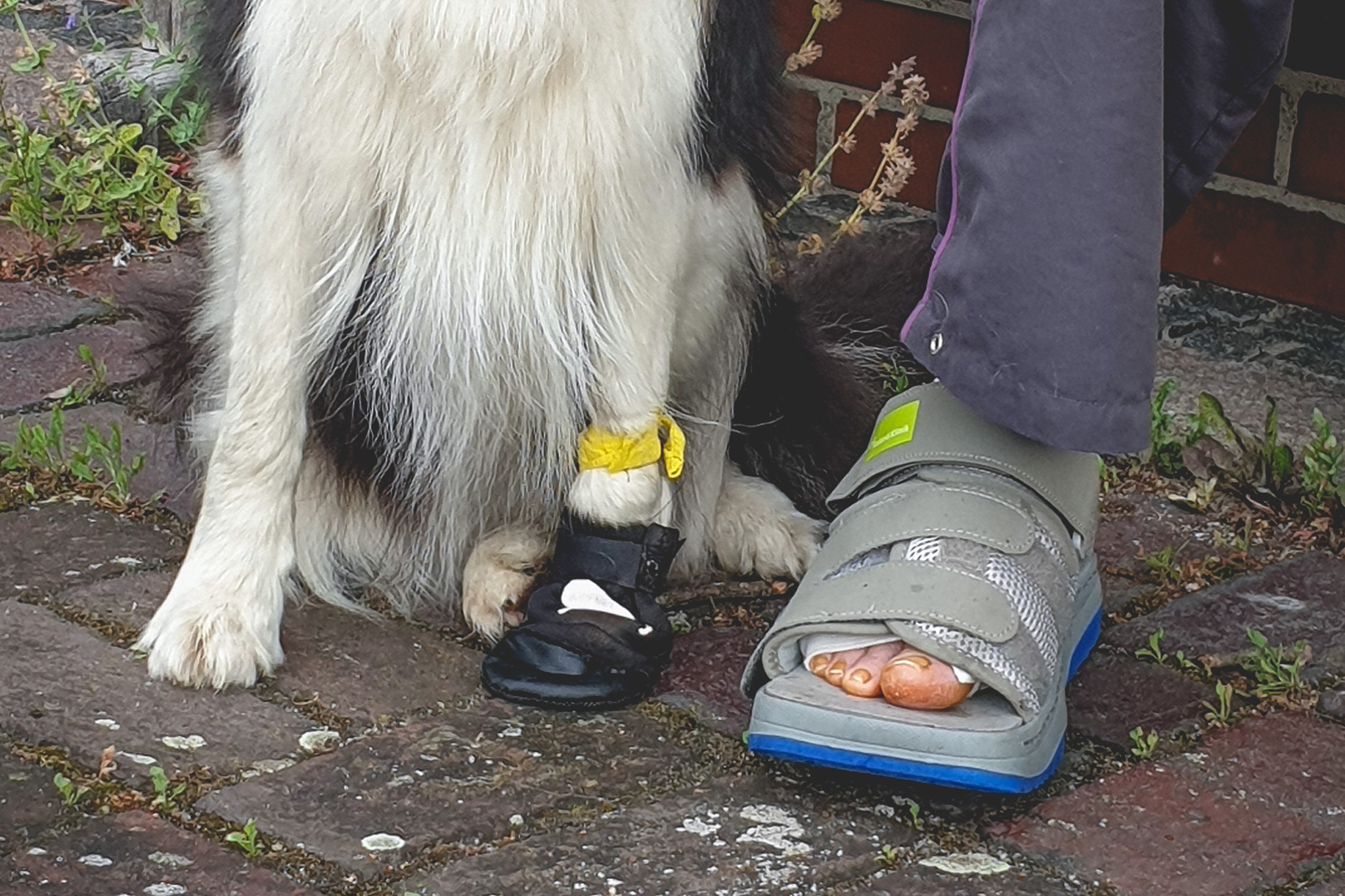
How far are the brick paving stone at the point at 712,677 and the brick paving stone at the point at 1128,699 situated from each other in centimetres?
34

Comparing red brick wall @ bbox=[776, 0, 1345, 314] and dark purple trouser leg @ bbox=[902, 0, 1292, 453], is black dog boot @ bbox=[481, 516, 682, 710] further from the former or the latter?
red brick wall @ bbox=[776, 0, 1345, 314]

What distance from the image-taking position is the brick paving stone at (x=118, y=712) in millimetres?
1695

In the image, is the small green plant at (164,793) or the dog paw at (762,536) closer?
the small green plant at (164,793)

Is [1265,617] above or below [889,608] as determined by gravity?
below

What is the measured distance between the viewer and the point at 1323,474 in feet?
7.84

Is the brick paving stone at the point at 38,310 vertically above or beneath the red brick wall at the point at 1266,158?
beneath

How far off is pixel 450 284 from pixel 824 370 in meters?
0.64

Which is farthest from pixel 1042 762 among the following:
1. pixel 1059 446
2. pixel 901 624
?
pixel 1059 446

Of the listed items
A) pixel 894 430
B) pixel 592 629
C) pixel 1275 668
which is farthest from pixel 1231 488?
pixel 592 629

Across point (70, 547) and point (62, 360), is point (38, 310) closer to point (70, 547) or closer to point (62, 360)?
point (62, 360)

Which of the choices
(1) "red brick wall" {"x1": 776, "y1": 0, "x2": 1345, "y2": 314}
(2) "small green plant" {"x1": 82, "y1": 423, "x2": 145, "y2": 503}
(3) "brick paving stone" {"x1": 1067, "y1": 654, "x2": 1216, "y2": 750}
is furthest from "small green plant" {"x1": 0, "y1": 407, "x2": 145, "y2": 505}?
(3) "brick paving stone" {"x1": 1067, "y1": 654, "x2": 1216, "y2": 750}

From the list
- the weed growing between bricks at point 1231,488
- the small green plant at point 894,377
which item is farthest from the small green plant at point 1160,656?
the small green plant at point 894,377

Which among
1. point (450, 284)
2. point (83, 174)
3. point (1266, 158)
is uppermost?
point (1266, 158)

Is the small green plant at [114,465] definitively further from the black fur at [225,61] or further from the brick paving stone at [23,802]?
the brick paving stone at [23,802]
